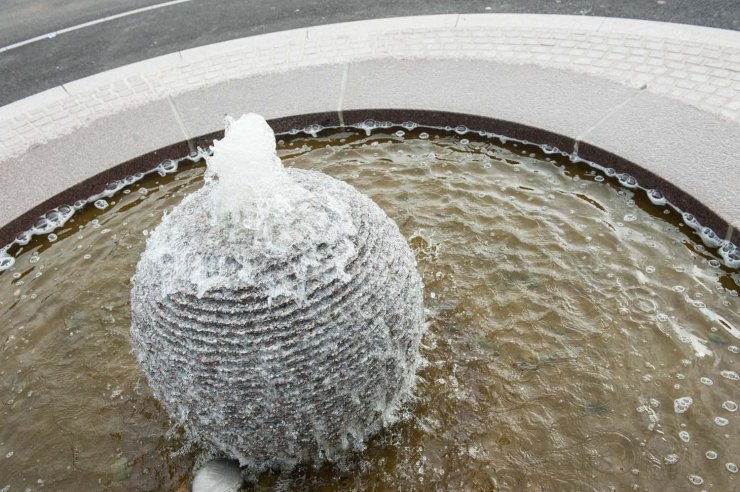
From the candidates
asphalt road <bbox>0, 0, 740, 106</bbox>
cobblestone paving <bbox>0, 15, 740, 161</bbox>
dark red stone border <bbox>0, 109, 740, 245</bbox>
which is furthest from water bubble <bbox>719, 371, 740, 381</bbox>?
asphalt road <bbox>0, 0, 740, 106</bbox>

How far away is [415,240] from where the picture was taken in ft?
17.0

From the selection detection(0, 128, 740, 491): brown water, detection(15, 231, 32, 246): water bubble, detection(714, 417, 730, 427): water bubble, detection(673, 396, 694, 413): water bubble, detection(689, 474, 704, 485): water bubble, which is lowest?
detection(689, 474, 704, 485): water bubble

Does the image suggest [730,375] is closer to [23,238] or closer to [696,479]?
[696,479]

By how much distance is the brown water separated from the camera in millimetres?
3580

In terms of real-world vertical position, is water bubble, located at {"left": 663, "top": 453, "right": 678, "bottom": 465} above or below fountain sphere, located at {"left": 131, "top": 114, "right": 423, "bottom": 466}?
below

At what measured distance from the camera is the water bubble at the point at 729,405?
374 centimetres

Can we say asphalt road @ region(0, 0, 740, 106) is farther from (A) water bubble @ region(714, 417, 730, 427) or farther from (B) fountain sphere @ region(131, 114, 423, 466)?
(B) fountain sphere @ region(131, 114, 423, 466)

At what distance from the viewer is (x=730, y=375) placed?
154 inches

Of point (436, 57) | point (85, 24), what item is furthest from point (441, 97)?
point (85, 24)

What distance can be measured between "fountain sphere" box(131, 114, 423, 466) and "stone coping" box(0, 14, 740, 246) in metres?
3.25

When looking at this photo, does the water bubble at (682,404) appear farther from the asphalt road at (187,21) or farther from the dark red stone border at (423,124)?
the asphalt road at (187,21)

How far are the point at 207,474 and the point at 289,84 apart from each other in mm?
4902

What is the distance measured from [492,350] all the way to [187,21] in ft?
26.2

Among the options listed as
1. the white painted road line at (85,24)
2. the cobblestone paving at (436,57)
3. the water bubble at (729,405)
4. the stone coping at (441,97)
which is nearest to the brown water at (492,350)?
the water bubble at (729,405)
